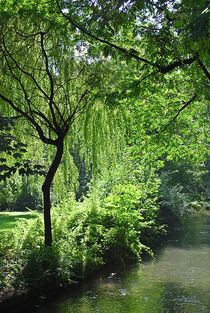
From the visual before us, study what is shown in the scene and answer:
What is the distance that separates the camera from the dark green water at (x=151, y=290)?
33.3ft

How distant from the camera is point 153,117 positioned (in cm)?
1266

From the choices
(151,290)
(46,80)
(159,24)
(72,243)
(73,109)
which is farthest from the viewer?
(72,243)

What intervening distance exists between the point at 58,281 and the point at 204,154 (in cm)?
616

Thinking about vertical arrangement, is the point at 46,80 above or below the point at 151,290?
above

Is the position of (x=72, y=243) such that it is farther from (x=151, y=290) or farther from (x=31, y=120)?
(x=31, y=120)

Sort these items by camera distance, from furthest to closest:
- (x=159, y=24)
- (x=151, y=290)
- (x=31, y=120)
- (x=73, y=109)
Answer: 1. (x=151, y=290)
2. (x=73, y=109)
3. (x=31, y=120)
4. (x=159, y=24)

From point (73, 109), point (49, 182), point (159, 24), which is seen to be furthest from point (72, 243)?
point (159, 24)

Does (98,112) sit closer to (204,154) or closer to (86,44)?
(86,44)

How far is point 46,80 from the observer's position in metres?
11.4

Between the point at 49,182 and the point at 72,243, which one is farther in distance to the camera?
the point at 72,243

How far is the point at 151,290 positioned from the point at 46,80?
6.38 metres

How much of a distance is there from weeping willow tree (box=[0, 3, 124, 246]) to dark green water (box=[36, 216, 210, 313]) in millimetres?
1919

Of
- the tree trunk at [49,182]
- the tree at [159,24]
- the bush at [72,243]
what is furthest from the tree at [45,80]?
the tree at [159,24]

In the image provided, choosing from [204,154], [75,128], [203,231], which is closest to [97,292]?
[75,128]
